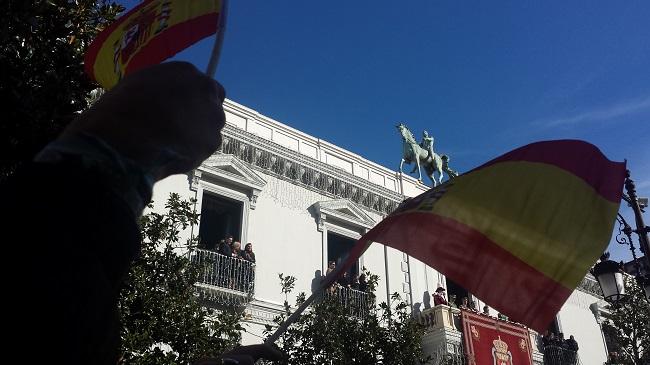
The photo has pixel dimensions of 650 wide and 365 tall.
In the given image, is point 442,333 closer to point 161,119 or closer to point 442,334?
point 442,334

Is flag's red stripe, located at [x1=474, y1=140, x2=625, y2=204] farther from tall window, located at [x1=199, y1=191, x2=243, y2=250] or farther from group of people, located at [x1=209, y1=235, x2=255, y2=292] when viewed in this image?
tall window, located at [x1=199, y1=191, x2=243, y2=250]

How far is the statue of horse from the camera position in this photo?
2088 cm

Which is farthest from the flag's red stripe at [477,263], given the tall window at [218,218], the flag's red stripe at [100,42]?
the tall window at [218,218]

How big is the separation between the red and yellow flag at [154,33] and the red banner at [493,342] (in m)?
13.5

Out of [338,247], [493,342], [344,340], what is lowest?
[344,340]

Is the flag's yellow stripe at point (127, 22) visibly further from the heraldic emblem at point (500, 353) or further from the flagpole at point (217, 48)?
the heraldic emblem at point (500, 353)

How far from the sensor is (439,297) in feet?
52.7

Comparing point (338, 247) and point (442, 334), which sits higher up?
point (338, 247)

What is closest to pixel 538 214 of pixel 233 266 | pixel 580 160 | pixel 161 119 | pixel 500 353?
pixel 580 160

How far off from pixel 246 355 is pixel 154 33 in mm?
2413

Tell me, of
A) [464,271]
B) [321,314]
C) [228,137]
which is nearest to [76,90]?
[464,271]

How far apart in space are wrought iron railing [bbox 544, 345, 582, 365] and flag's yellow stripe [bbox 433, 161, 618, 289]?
626 inches

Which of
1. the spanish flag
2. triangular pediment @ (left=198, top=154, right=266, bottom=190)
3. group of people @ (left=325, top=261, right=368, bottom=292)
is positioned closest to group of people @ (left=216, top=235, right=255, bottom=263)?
triangular pediment @ (left=198, top=154, right=266, bottom=190)

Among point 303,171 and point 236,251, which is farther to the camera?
point 303,171
